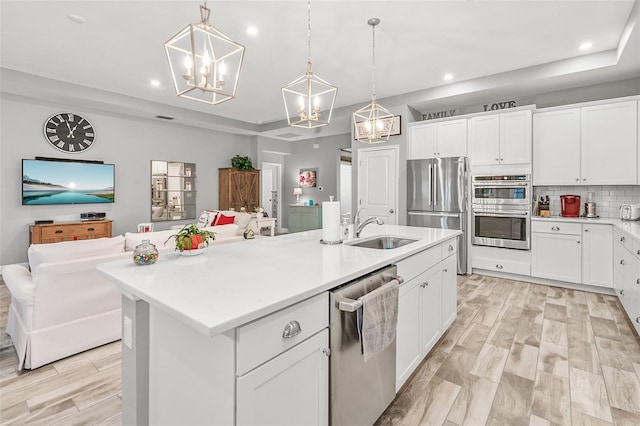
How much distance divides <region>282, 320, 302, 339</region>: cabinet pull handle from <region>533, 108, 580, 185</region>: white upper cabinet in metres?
4.45

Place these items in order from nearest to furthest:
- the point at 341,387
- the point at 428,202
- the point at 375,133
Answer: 1. the point at 341,387
2. the point at 375,133
3. the point at 428,202

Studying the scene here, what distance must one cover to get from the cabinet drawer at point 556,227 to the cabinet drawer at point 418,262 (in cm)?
259

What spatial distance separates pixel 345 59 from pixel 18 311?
3.93 meters

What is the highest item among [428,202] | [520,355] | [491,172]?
[491,172]

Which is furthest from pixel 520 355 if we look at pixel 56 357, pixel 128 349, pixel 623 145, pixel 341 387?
pixel 56 357

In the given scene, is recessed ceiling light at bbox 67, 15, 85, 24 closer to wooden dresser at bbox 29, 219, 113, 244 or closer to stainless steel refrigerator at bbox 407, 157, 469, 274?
wooden dresser at bbox 29, 219, 113, 244

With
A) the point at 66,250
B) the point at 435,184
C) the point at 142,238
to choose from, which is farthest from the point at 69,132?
the point at 435,184

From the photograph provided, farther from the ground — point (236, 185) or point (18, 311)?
point (236, 185)

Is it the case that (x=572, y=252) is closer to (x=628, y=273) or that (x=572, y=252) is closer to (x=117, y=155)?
(x=628, y=273)

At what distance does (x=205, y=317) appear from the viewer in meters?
0.93

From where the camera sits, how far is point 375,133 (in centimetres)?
312

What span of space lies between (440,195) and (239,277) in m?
4.09

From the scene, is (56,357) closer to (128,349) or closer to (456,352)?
(128,349)

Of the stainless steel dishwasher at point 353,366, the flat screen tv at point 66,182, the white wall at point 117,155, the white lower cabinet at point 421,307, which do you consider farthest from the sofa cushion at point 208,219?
the stainless steel dishwasher at point 353,366
